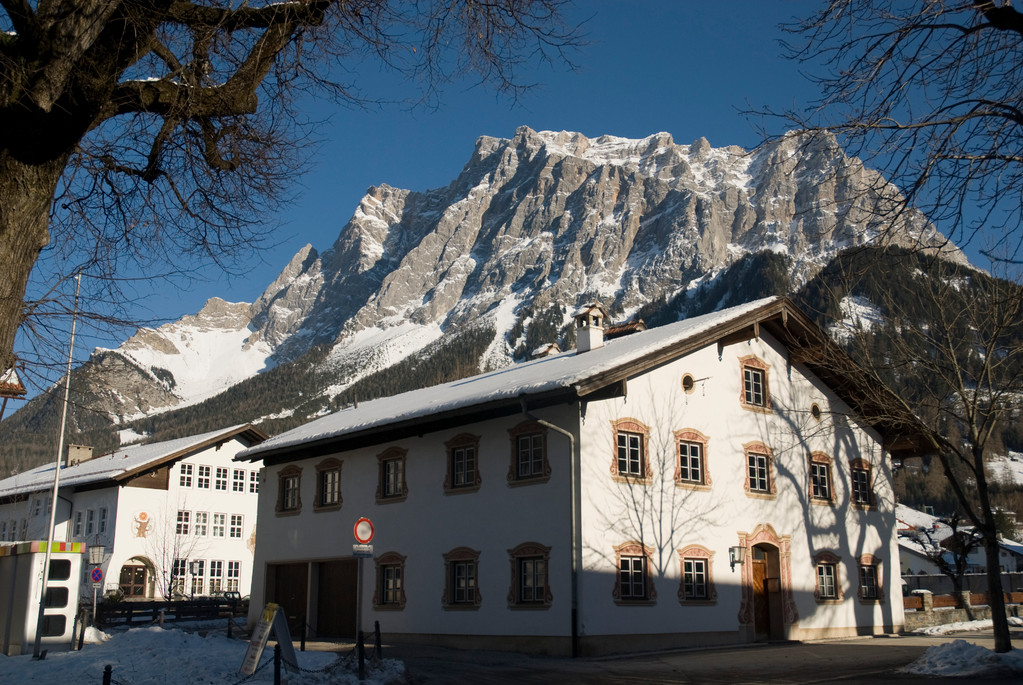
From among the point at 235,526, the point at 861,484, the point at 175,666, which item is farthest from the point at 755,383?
the point at 235,526

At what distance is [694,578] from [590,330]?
8.86m

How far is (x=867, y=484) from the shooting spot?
101 ft

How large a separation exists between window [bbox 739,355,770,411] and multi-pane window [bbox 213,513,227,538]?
3406 cm

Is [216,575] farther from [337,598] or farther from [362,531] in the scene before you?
[362,531]

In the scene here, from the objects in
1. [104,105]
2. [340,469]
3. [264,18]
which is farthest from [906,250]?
[340,469]

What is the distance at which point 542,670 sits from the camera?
18.2 meters

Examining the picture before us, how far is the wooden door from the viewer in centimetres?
2853

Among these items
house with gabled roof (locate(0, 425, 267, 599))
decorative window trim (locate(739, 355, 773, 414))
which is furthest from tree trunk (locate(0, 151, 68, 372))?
house with gabled roof (locate(0, 425, 267, 599))

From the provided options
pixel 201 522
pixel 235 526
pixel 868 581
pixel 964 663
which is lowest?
pixel 964 663

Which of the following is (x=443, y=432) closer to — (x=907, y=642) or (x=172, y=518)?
(x=907, y=642)

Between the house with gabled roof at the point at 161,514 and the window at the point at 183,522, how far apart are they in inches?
2.1

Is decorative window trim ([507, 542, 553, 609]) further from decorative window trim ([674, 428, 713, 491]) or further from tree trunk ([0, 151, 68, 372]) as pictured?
tree trunk ([0, 151, 68, 372])

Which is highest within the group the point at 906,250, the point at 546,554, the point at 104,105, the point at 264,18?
the point at 264,18

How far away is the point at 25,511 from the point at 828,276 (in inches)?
2063
